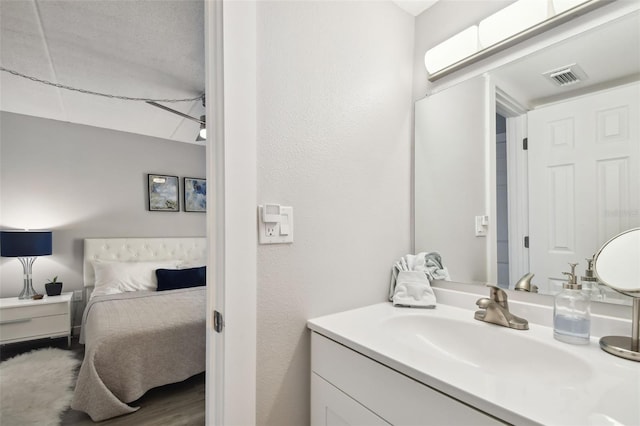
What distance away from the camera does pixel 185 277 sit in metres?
3.33

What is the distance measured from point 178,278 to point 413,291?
9.50 ft

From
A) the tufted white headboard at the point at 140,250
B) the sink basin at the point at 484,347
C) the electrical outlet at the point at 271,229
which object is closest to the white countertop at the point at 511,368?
the sink basin at the point at 484,347

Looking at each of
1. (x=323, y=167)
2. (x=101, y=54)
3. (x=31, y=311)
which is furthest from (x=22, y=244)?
(x=323, y=167)

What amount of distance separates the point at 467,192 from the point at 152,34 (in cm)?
204

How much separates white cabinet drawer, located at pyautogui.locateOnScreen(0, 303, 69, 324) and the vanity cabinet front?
3246mm

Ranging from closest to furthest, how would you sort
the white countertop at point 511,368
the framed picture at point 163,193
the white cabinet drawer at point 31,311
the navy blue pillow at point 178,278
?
the white countertop at point 511,368 < the white cabinet drawer at point 31,311 < the navy blue pillow at point 178,278 < the framed picture at point 163,193

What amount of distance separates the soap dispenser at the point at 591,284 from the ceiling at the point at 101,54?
83.7 inches

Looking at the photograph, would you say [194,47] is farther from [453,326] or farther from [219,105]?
[453,326]

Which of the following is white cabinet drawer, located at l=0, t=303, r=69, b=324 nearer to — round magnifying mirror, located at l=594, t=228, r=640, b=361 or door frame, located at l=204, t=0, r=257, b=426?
door frame, located at l=204, t=0, r=257, b=426

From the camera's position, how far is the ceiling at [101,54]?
65.2 inches

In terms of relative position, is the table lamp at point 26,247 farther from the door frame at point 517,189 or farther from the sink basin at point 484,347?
the door frame at point 517,189

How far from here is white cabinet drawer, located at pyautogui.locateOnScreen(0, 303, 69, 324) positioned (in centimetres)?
273

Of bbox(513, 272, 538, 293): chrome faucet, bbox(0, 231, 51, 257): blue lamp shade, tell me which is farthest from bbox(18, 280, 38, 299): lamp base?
bbox(513, 272, 538, 293): chrome faucet

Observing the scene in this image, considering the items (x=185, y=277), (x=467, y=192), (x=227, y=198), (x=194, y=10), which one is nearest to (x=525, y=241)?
(x=467, y=192)
